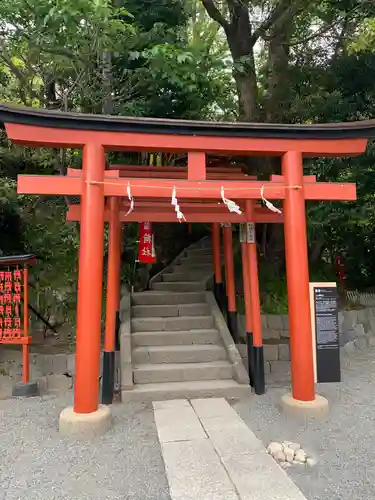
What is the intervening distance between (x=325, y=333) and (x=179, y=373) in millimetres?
2466

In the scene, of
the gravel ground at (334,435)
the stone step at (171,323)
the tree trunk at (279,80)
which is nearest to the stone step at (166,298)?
the stone step at (171,323)

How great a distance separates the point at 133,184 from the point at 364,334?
7.71 metres

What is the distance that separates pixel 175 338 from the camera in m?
7.42

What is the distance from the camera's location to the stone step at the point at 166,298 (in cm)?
858

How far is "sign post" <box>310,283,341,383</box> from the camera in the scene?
222 inches

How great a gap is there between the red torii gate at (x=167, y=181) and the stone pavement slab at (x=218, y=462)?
3.29 feet

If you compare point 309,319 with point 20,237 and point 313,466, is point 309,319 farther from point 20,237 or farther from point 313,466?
point 20,237

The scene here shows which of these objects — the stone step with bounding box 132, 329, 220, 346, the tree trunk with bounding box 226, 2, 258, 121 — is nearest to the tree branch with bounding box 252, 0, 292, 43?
the tree trunk with bounding box 226, 2, 258, 121

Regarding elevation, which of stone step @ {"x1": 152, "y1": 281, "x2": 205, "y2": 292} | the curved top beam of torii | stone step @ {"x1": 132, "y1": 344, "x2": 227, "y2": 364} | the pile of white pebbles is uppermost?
the curved top beam of torii

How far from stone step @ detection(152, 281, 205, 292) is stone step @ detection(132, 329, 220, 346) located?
1.97m

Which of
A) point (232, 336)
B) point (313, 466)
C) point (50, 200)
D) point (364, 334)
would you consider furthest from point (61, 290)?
point (364, 334)

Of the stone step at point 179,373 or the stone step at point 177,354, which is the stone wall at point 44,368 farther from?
the stone step at point 179,373

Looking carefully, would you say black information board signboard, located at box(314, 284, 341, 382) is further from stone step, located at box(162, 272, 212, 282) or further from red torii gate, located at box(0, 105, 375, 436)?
stone step, located at box(162, 272, 212, 282)

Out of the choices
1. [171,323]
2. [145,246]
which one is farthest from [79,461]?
[145,246]
